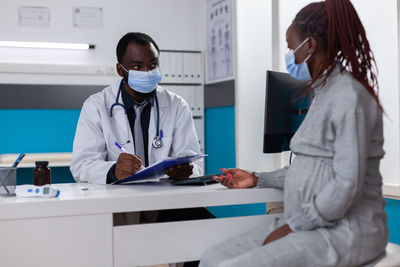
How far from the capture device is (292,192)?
121 cm

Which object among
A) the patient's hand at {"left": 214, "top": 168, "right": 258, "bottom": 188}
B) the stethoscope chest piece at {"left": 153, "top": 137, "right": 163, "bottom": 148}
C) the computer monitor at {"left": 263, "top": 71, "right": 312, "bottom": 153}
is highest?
the computer monitor at {"left": 263, "top": 71, "right": 312, "bottom": 153}

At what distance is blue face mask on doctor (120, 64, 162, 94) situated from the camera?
1.92 m

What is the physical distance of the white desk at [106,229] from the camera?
114 centimetres

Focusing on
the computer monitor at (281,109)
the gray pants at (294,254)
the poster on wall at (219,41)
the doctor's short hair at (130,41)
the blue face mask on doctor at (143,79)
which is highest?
the poster on wall at (219,41)

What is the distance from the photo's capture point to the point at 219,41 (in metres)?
3.26

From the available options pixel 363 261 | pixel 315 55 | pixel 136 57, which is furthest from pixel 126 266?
pixel 136 57

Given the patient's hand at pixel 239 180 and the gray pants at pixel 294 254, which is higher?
the patient's hand at pixel 239 180

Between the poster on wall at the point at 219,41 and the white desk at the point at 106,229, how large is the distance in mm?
1851

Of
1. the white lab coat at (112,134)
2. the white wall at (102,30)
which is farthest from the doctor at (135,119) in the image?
the white wall at (102,30)

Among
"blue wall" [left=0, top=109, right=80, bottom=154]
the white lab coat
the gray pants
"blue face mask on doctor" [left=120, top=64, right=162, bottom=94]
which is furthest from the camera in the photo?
"blue wall" [left=0, top=109, right=80, bottom=154]

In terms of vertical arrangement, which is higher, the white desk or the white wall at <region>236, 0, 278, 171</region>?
the white wall at <region>236, 0, 278, 171</region>

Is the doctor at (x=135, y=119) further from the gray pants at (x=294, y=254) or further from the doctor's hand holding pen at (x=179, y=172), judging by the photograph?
the gray pants at (x=294, y=254)

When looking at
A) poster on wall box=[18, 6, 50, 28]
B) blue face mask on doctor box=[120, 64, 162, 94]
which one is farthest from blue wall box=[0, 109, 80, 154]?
blue face mask on doctor box=[120, 64, 162, 94]

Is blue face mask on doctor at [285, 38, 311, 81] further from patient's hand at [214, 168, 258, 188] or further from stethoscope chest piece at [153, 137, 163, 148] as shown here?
stethoscope chest piece at [153, 137, 163, 148]
